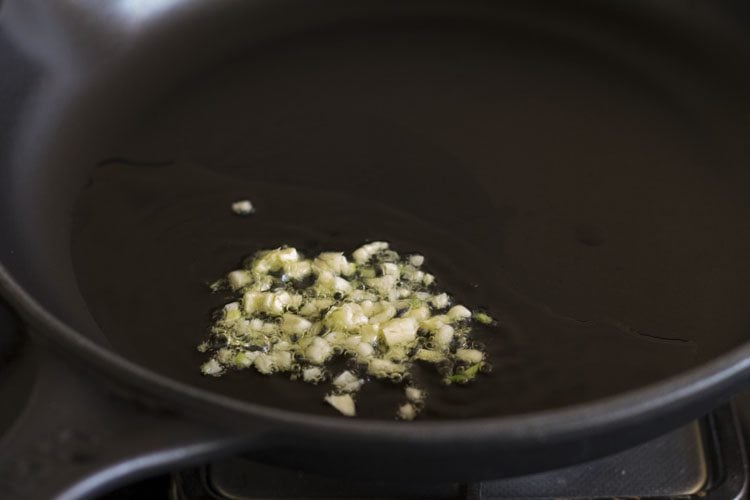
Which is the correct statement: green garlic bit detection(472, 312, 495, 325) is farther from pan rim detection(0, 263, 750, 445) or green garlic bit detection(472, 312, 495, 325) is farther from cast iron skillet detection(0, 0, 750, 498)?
pan rim detection(0, 263, 750, 445)

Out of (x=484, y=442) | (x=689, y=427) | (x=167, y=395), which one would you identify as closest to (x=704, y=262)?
(x=689, y=427)

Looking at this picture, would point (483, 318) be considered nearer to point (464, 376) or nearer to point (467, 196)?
point (464, 376)

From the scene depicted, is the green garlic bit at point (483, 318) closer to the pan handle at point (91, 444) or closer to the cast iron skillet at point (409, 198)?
the cast iron skillet at point (409, 198)

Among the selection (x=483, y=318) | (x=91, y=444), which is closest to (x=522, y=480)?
(x=483, y=318)

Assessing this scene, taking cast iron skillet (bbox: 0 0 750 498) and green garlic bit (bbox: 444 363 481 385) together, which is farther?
green garlic bit (bbox: 444 363 481 385)

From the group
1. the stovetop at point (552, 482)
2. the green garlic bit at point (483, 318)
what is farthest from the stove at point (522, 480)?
the green garlic bit at point (483, 318)

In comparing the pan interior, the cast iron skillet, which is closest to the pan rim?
the cast iron skillet

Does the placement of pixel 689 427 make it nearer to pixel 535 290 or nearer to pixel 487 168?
pixel 535 290
